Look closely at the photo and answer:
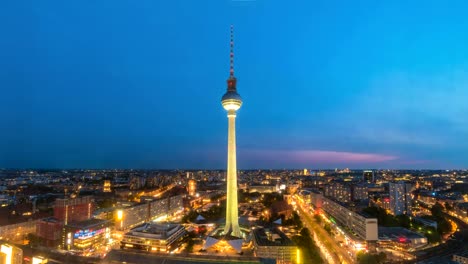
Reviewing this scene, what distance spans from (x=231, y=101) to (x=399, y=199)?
24.2 m

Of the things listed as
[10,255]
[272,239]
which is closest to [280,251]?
[272,239]

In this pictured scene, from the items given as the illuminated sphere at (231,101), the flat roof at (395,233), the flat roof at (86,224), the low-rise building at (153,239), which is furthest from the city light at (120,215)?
the flat roof at (395,233)

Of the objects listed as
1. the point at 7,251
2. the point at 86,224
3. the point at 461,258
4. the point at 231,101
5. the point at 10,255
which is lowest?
the point at 461,258

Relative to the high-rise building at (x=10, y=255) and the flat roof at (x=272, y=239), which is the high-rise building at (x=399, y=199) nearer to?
the flat roof at (x=272, y=239)

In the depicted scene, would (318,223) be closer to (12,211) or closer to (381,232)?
→ (381,232)

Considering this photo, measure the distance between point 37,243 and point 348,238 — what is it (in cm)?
2541

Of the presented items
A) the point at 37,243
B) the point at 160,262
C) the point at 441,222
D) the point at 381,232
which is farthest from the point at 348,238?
the point at 37,243

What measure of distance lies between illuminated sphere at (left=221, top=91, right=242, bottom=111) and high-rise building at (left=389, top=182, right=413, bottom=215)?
2272 centimetres

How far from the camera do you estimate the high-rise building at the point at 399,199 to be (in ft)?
122

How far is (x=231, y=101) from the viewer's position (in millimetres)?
29422

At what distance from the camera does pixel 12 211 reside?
35.5m

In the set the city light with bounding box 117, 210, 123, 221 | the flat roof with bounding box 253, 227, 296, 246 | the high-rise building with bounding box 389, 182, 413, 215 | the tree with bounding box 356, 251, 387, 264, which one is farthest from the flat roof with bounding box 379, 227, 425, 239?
the city light with bounding box 117, 210, 123, 221

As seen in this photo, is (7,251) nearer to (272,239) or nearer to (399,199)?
(272,239)

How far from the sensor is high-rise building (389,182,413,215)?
37094 millimetres
